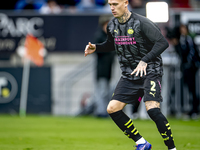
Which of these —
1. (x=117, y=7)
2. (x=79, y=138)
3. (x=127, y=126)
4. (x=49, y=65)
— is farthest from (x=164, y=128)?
(x=49, y=65)

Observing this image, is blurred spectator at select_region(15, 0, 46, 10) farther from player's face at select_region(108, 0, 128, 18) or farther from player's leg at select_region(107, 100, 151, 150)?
player's leg at select_region(107, 100, 151, 150)

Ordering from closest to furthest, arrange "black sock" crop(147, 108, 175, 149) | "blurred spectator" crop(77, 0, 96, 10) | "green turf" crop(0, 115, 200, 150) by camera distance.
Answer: "black sock" crop(147, 108, 175, 149) < "green turf" crop(0, 115, 200, 150) < "blurred spectator" crop(77, 0, 96, 10)

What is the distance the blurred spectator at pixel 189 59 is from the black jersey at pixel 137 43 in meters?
6.80

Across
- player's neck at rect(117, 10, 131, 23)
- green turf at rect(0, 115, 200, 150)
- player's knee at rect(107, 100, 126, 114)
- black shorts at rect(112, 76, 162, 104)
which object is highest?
player's neck at rect(117, 10, 131, 23)

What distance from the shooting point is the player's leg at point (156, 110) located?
5.06 meters

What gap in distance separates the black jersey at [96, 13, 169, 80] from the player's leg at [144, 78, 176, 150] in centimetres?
19

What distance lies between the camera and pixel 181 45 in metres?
12.1

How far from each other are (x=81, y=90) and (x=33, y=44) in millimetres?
2262

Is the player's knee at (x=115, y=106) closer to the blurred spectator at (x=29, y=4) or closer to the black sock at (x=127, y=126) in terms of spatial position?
the black sock at (x=127, y=126)

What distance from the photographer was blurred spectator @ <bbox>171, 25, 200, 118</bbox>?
12086 millimetres

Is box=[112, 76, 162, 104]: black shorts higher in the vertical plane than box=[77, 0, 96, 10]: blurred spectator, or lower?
lower

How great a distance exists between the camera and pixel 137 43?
5.41 metres

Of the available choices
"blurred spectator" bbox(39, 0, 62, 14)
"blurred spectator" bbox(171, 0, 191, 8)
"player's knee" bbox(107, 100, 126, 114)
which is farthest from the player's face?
"blurred spectator" bbox(171, 0, 191, 8)

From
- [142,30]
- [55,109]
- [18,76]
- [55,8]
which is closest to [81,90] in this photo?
[55,109]
